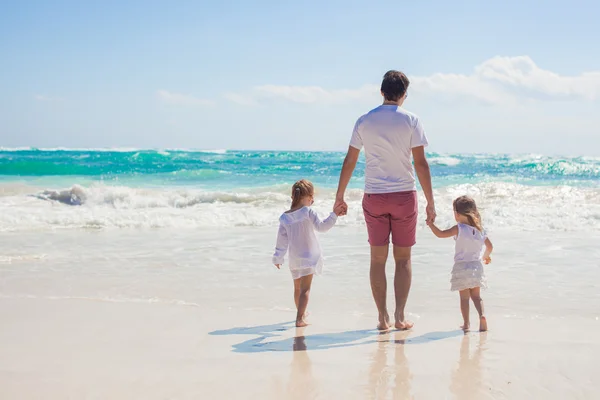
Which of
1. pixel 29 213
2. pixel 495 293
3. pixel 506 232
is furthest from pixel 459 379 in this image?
pixel 29 213

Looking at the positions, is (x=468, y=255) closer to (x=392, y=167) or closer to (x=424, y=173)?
(x=424, y=173)

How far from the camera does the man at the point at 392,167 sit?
3.94 m

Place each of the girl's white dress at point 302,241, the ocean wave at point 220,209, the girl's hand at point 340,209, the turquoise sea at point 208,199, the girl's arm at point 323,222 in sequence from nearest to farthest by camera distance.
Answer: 1. the girl's hand at point 340,209
2. the girl's arm at point 323,222
3. the girl's white dress at point 302,241
4. the ocean wave at point 220,209
5. the turquoise sea at point 208,199

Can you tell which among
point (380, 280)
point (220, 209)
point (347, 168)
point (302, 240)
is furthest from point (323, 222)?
point (220, 209)

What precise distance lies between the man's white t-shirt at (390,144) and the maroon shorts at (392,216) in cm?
5

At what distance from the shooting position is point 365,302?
5066 millimetres

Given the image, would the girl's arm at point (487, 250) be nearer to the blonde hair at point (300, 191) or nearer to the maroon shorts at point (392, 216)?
the maroon shorts at point (392, 216)

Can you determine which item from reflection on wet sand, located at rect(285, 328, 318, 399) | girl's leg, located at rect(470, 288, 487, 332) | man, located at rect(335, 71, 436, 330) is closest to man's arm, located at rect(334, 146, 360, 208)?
man, located at rect(335, 71, 436, 330)

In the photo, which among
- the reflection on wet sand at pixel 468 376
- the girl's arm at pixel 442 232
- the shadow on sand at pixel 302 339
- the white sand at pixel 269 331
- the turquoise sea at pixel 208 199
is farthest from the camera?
the turquoise sea at pixel 208 199

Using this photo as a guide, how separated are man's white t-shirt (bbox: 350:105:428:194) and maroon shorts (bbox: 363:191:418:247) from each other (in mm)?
51

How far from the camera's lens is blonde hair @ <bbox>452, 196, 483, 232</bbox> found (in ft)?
13.9

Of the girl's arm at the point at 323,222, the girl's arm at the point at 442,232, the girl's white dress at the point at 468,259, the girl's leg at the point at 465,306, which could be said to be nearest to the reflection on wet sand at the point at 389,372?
the girl's leg at the point at 465,306

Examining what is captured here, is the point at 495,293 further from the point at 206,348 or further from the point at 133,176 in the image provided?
the point at 133,176

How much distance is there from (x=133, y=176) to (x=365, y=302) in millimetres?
24033
